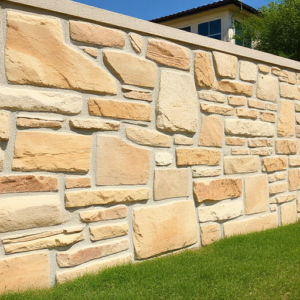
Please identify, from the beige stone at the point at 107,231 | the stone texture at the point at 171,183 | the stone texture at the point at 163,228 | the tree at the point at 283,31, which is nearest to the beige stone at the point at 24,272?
the beige stone at the point at 107,231

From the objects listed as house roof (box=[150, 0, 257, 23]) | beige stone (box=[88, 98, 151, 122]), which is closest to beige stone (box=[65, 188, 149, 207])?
beige stone (box=[88, 98, 151, 122])

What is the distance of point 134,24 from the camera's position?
9.92 feet

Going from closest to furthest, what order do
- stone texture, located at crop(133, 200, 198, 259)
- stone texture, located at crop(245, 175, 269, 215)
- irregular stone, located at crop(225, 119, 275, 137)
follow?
stone texture, located at crop(133, 200, 198, 259)
irregular stone, located at crop(225, 119, 275, 137)
stone texture, located at crop(245, 175, 269, 215)

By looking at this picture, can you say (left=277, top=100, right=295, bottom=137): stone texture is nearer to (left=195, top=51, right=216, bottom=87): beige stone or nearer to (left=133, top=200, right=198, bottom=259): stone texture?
(left=195, top=51, right=216, bottom=87): beige stone

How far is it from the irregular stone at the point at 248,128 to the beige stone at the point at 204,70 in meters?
0.46

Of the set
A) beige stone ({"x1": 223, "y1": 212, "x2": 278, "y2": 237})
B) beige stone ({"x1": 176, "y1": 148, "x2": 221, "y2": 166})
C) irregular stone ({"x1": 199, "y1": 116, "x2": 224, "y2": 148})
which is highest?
irregular stone ({"x1": 199, "y1": 116, "x2": 224, "y2": 148})

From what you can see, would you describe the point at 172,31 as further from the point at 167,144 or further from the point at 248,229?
the point at 248,229

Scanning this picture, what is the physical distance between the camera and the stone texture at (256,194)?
3.94 metres

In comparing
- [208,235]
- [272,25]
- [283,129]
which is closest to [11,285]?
[208,235]

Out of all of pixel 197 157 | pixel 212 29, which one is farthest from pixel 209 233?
pixel 212 29

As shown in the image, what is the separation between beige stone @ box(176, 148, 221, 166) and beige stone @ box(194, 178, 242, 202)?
18cm

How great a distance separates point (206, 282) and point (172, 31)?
2.13 metres

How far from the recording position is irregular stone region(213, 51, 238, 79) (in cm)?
366

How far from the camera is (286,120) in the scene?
442 centimetres
